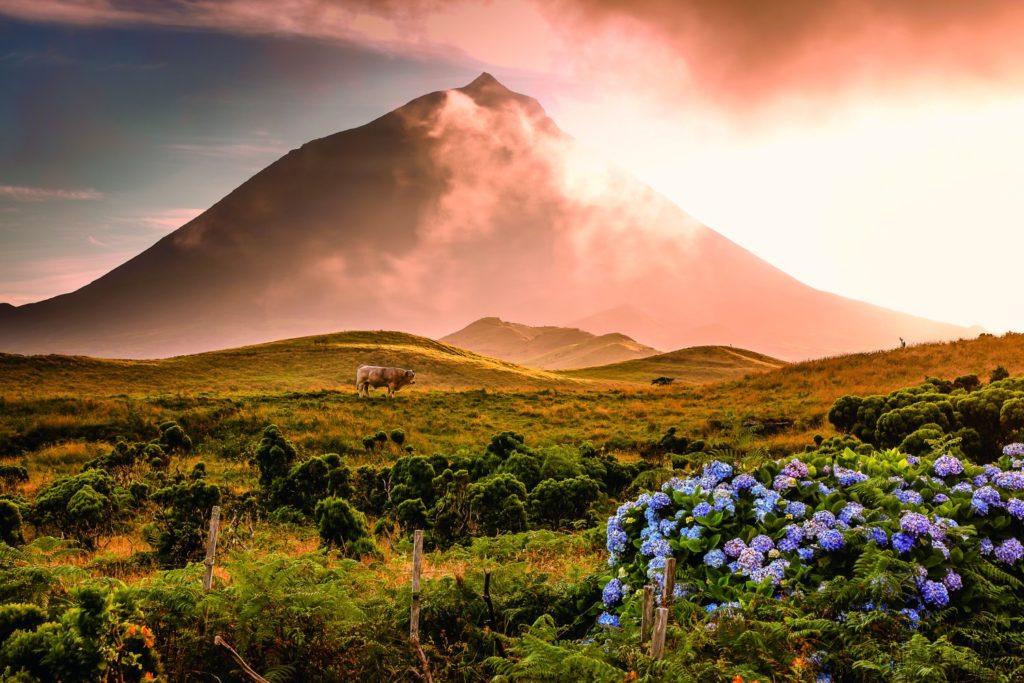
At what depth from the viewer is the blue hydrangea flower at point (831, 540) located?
627 centimetres

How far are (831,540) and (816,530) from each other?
22cm

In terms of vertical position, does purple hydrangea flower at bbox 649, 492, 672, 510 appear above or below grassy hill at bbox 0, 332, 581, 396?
below

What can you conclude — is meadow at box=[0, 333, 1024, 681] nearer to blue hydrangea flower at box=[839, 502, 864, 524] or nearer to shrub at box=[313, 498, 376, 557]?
shrub at box=[313, 498, 376, 557]

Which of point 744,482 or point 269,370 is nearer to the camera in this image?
point 744,482

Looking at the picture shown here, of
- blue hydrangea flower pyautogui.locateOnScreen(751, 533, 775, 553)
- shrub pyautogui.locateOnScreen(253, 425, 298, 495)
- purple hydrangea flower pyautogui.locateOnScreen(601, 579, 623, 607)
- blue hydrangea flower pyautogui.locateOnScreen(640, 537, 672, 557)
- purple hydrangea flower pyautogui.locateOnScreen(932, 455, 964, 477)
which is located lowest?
shrub pyautogui.locateOnScreen(253, 425, 298, 495)

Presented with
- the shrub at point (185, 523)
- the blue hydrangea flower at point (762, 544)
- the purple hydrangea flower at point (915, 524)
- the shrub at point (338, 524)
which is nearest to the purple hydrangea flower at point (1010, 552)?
the purple hydrangea flower at point (915, 524)

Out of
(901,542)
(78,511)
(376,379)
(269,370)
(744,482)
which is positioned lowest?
(78,511)

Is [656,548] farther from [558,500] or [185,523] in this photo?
[185,523]

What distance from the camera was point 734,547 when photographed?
6652mm

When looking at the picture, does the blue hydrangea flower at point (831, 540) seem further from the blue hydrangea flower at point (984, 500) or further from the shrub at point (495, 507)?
the shrub at point (495, 507)

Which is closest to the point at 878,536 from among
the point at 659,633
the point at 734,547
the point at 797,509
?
the point at 797,509

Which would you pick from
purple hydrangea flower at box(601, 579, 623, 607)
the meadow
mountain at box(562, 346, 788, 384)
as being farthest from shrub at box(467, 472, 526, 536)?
mountain at box(562, 346, 788, 384)

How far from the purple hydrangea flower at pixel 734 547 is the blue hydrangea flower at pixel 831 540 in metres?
0.71

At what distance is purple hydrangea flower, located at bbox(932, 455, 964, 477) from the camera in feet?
25.4
